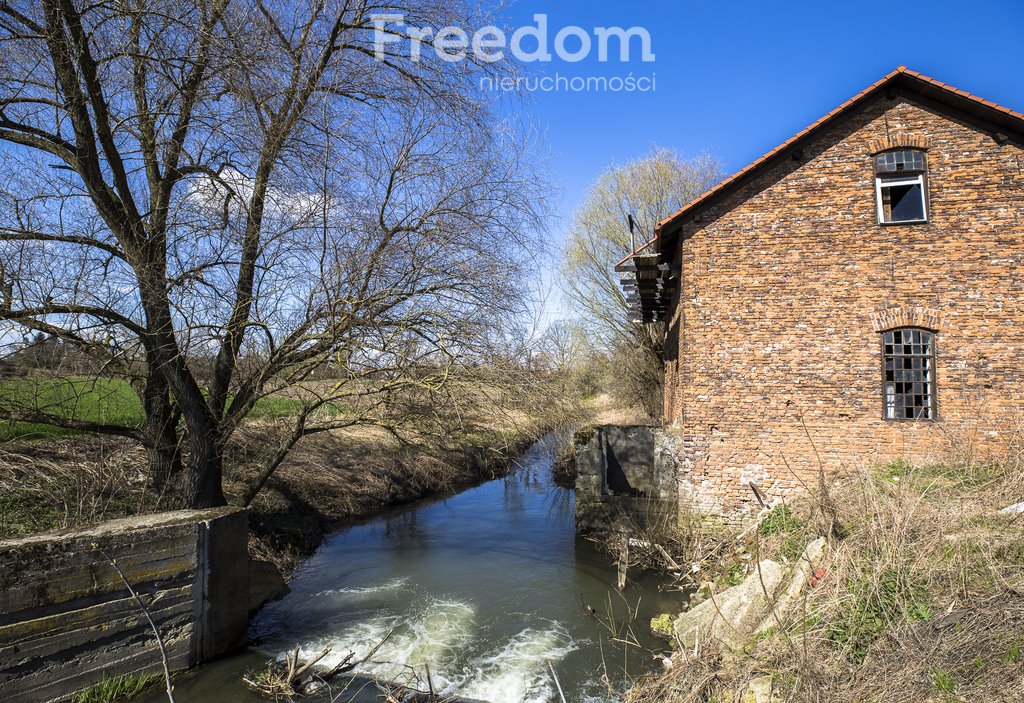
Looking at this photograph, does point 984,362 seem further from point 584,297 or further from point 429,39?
point 584,297

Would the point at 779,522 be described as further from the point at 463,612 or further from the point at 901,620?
the point at 463,612

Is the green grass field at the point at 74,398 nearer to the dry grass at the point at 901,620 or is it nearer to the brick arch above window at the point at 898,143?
the dry grass at the point at 901,620

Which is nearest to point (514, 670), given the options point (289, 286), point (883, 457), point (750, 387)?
point (289, 286)

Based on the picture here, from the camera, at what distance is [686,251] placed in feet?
34.9

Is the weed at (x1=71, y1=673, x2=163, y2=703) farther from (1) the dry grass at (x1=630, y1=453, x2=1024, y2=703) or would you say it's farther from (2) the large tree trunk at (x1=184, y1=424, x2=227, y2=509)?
(1) the dry grass at (x1=630, y1=453, x2=1024, y2=703)

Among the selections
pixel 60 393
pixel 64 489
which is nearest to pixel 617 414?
pixel 64 489

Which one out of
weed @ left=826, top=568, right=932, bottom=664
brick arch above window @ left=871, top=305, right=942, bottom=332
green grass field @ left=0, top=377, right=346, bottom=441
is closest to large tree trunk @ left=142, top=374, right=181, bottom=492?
green grass field @ left=0, top=377, right=346, bottom=441

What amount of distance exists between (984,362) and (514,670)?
8618mm

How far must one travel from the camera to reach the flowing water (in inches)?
253

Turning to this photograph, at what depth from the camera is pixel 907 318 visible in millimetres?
9695

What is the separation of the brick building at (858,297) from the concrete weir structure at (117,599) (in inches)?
282

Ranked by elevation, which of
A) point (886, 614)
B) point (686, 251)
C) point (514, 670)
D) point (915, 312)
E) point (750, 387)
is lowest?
point (514, 670)

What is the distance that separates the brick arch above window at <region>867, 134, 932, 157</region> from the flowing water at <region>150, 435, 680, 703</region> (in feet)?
26.0

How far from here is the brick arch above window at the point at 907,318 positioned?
9.64m
